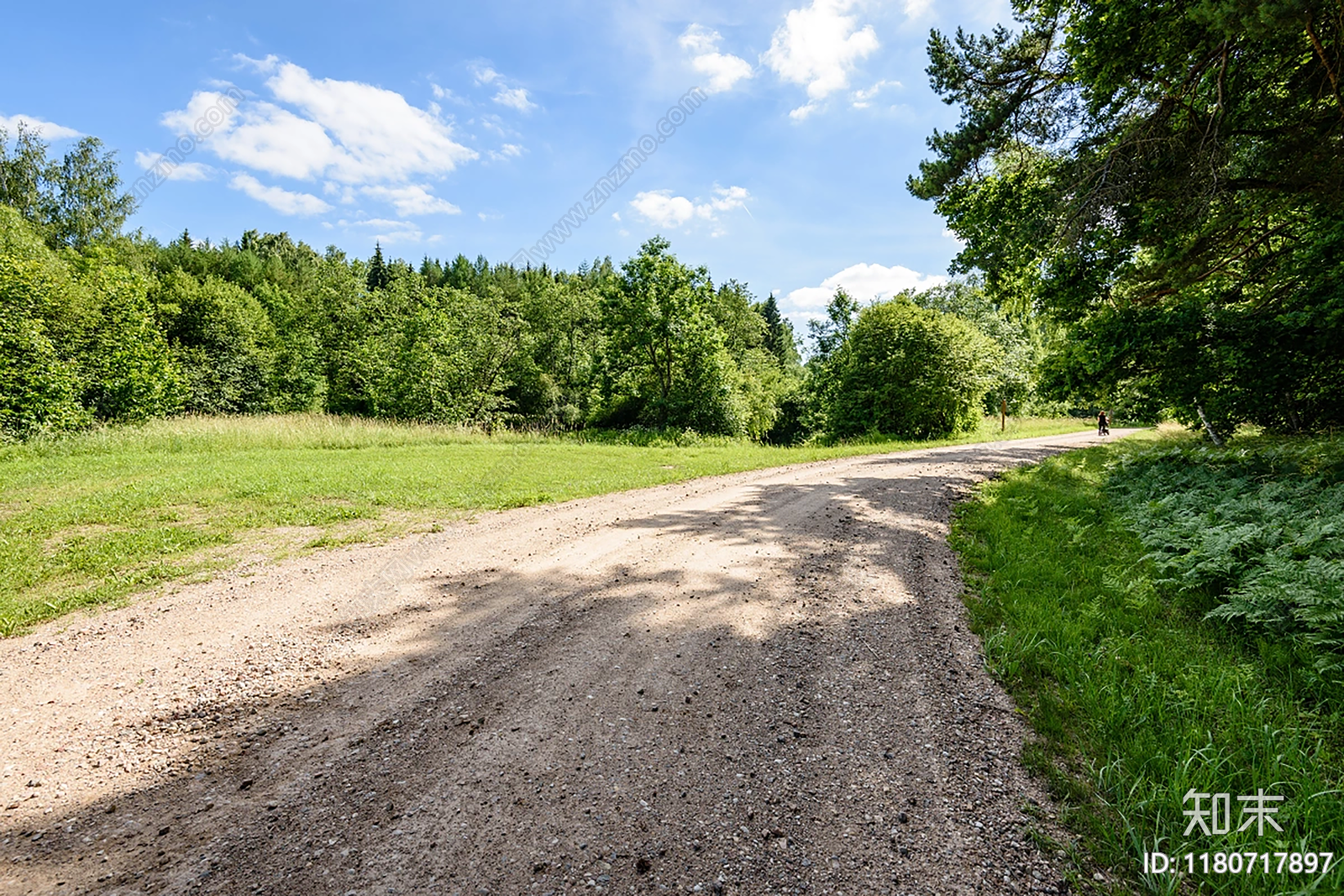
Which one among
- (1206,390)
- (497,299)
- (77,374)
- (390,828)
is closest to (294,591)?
(390,828)

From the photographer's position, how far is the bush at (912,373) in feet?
83.7

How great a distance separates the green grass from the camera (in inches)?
241

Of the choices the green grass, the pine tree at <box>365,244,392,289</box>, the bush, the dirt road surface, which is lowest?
the dirt road surface

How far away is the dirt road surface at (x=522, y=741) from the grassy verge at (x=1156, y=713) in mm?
301

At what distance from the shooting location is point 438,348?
3108 cm

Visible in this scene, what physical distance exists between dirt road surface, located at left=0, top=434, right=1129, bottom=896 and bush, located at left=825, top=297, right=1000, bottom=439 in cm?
2239

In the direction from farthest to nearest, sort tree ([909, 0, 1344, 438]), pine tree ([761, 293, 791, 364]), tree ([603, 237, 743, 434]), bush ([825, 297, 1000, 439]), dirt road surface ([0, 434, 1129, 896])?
pine tree ([761, 293, 791, 364]) → tree ([603, 237, 743, 434]) → bush ([825, 297, 1000, 439]) → tree ([909, 0, 1344, 438]) → dirt road surface ([0, 434, 1129, 896])

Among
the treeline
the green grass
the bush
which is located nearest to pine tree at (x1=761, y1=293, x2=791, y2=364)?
the treeline

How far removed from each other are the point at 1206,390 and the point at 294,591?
1502 centimetres

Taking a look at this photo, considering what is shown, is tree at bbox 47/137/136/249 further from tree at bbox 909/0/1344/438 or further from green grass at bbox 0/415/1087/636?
tree at bbox 909/0/1344/438

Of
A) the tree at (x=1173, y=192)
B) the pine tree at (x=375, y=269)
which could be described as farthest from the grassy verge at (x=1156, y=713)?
the pine tree at (x=375, y=269)

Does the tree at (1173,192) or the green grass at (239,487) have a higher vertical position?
the tree at (1173,192)

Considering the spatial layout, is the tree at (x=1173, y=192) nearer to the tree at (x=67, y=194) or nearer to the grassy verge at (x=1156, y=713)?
the grassy verge at (x=1156, y=713)

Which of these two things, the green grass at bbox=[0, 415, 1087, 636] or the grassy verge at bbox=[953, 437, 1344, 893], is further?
the green grass at bbox=[0, 415, 1087, 636]
